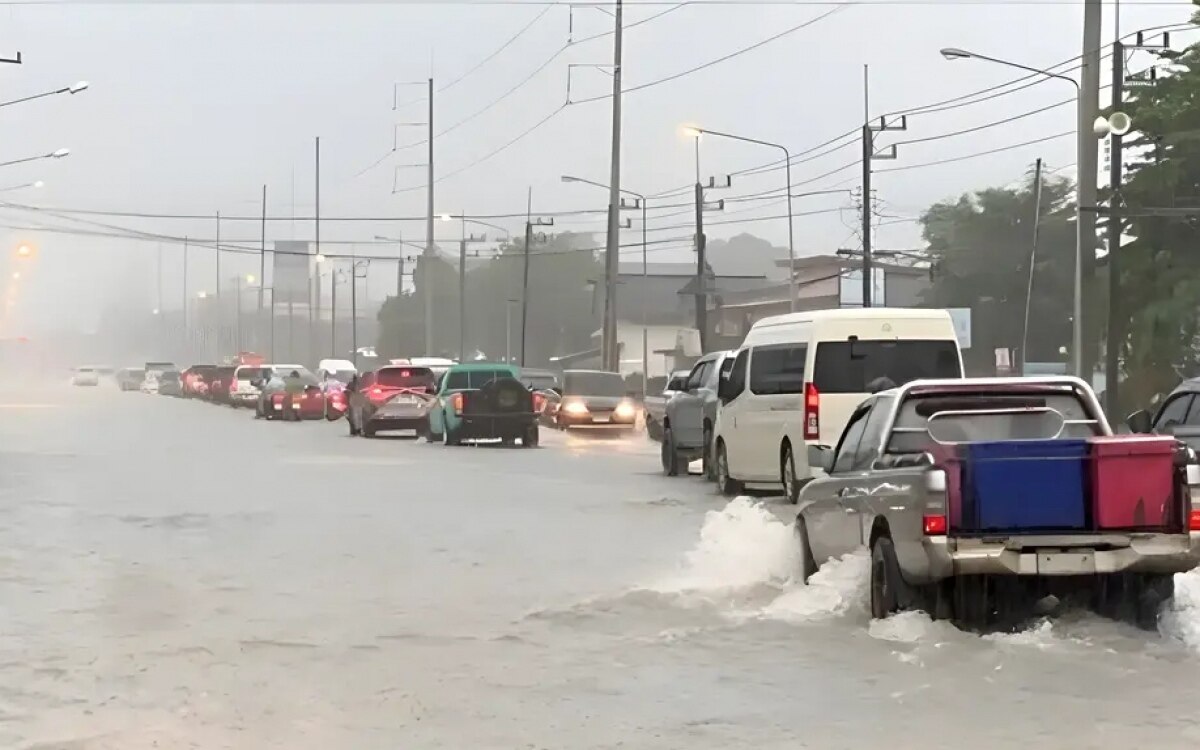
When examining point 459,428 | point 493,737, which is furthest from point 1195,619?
point 459,428

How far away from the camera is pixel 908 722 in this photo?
8.55 meters

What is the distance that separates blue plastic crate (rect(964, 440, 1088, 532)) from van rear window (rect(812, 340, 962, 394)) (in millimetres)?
10100

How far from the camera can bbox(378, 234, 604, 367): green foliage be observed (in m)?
137

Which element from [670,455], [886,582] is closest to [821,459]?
[886,582]

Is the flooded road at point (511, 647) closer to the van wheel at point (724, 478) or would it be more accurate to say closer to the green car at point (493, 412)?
the van wheel at point (724, 478)

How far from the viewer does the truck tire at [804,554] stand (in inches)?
530

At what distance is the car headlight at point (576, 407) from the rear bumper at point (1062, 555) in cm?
3496

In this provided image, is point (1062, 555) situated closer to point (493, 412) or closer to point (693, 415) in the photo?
point (693, 415)

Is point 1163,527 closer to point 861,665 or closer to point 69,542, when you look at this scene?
point 861,665

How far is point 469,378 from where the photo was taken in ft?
137

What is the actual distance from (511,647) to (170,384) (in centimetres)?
10219

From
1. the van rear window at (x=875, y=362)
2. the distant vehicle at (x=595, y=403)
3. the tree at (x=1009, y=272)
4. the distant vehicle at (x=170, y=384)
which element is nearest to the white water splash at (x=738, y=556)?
the van rear window at (x=875, y=362)

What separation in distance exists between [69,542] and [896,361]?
9.06 m

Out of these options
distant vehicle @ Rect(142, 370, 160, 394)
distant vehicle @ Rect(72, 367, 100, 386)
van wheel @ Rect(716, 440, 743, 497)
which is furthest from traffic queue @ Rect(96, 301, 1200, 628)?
distant vehicle @ Rect(72, 367, 100, 386)
